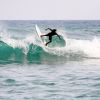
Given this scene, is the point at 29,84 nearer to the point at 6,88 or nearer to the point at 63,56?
the point at 6,88

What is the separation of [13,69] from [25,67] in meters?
0.94

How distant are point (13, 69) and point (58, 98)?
17.5 ft

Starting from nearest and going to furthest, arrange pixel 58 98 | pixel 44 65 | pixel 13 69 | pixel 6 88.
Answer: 1. pixel 58 98
2. pixel 6 88
3. pixel 13 69
4. pixel 44 65

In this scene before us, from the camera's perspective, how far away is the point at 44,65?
17.3 m

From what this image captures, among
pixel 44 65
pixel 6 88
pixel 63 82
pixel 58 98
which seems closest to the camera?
pixel 58 98

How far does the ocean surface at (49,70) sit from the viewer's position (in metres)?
11.3

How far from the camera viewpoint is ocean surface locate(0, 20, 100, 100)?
11.3 meters

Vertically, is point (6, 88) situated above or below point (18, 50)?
below


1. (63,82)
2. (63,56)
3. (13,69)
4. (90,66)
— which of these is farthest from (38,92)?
(63,56)

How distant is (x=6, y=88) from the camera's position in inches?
468

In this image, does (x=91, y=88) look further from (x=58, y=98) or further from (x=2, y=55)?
(x=2, y=55)

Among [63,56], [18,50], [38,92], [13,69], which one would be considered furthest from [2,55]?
[38,92]

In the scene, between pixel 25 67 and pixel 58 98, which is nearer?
pixel 58 98

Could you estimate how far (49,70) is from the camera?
15.7 m
